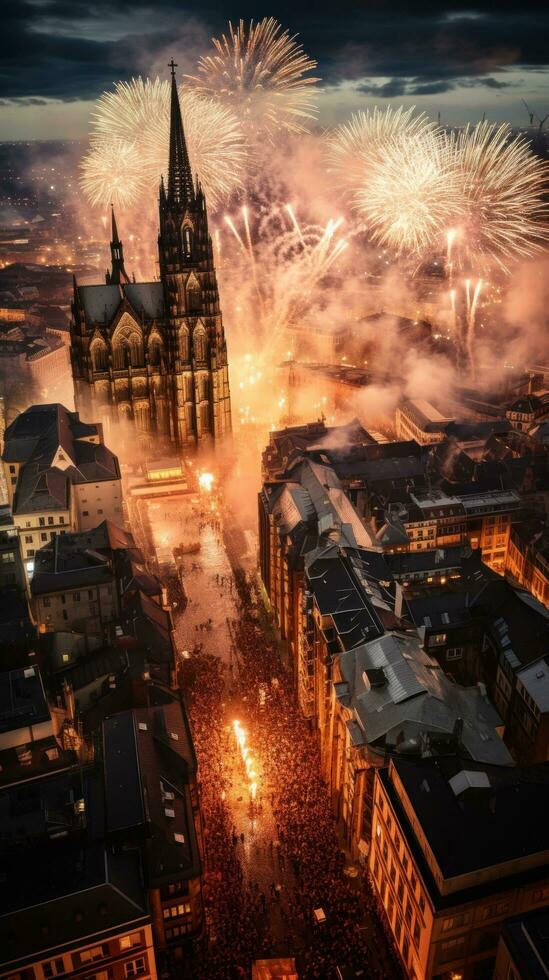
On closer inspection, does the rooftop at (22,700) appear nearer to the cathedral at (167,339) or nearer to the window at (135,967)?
the window at (135,967)

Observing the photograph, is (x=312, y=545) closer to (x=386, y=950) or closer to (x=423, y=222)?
(x=386, y=950)

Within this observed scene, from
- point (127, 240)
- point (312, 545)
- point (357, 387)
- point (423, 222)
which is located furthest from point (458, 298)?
point (312, 545)

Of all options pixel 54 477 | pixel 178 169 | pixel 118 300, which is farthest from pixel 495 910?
pixel 178 169

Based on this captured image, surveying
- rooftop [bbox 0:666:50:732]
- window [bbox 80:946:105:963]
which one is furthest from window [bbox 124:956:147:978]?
rooftop [bbox 0:666:50:732]

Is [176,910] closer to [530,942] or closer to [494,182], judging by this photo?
[530,942]

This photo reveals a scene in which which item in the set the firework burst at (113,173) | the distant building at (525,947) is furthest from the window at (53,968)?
the firework burst at (113,173)

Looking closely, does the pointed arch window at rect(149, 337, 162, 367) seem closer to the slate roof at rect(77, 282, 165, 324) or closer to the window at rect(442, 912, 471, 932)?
the slate roof at rect(77, 282, 165, 324)
